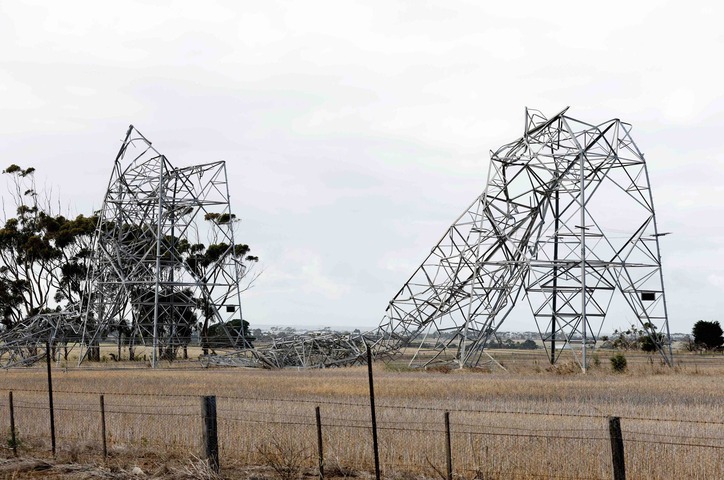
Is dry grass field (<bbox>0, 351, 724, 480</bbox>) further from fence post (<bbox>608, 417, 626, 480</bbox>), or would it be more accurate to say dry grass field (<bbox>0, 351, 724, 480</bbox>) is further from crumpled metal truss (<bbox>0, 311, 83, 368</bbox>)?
crumpled metal truss (<bbox>0, 311, 83, 368</bbox>)

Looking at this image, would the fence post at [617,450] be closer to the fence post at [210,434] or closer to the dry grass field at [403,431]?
the dry grass field at [403,431]

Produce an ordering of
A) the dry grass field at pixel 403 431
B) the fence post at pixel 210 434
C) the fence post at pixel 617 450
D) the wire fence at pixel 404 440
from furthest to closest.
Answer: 1. the fence post at pixel 210 434
2. the dry grass field at pixel 403 431
3. the wire fence at pixel 404 440
4. the fence post at pixel 617 450

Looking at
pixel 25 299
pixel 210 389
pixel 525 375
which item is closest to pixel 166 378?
pixel 210 389

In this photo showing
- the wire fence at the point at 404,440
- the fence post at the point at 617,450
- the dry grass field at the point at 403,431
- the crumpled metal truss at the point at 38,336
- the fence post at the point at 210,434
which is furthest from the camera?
the crumpled metal truss at the point at 38,336

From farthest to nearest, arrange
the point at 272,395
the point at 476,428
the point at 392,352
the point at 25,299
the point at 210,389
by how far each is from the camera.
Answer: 1. the point at 25,299
2. the point at 392,352
3. the point at 210,389
4. the point at 272,395
5. the point at 476,428

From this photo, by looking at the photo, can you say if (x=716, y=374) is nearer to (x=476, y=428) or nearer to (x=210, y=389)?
(x=210, y=389)

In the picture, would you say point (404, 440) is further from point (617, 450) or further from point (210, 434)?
point (617, 450)

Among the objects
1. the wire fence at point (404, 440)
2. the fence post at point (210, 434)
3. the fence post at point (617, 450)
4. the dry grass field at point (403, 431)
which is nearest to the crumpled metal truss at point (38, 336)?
the dry grass field at point (403, 431)

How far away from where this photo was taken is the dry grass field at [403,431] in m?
15.5

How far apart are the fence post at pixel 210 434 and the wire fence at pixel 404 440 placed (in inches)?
20.6

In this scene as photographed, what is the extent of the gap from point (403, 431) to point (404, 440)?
21.0 inches

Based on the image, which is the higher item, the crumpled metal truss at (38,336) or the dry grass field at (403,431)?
the crumpled metal truss at (38,336)

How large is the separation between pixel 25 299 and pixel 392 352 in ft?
125

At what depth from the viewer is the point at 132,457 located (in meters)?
18.0
